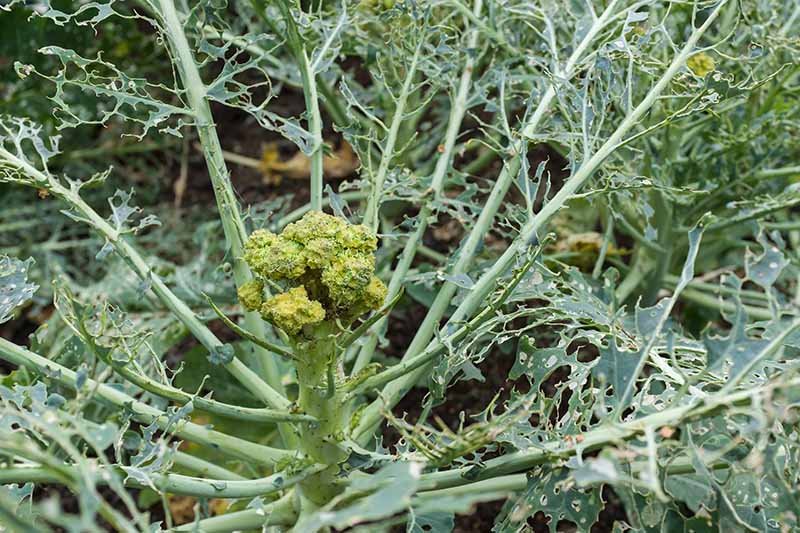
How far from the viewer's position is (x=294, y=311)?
0.86 meters

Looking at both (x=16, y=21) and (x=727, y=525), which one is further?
(x=16, y=21)

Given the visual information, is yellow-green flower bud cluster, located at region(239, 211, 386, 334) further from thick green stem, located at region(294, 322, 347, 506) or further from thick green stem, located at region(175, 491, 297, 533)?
thick green stem, located at region(175, 491, 297, 533)

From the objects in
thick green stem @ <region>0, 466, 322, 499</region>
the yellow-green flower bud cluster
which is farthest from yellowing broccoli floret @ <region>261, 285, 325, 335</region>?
thick green stem @ <region>0, 466, 322, 499</region>

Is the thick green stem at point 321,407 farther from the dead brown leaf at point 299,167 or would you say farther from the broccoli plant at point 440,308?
the dead brown leaf at point 299,167

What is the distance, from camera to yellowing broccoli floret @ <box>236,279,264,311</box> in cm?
92

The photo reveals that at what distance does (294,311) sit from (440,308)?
304 mm

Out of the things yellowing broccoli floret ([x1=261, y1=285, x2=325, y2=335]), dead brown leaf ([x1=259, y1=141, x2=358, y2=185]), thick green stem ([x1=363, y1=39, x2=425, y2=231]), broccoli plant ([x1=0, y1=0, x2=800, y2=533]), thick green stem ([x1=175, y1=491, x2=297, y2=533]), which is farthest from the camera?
dead brown leaf ([x1=259, y1=141, x2=358, y2=185])

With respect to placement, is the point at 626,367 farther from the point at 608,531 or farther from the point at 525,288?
the point at 608,531

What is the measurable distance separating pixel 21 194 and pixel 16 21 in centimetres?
45

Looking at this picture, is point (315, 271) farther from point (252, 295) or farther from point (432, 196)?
point (432, 196)

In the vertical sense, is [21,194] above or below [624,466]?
above

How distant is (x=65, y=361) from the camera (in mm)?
1226

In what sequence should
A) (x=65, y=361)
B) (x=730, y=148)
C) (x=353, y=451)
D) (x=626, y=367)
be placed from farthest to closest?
(x=730, y=148) → (x=65, y=361) → (x=353, y=451) → (x=626, y=367)

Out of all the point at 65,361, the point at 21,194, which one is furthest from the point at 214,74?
the point at 65,361
